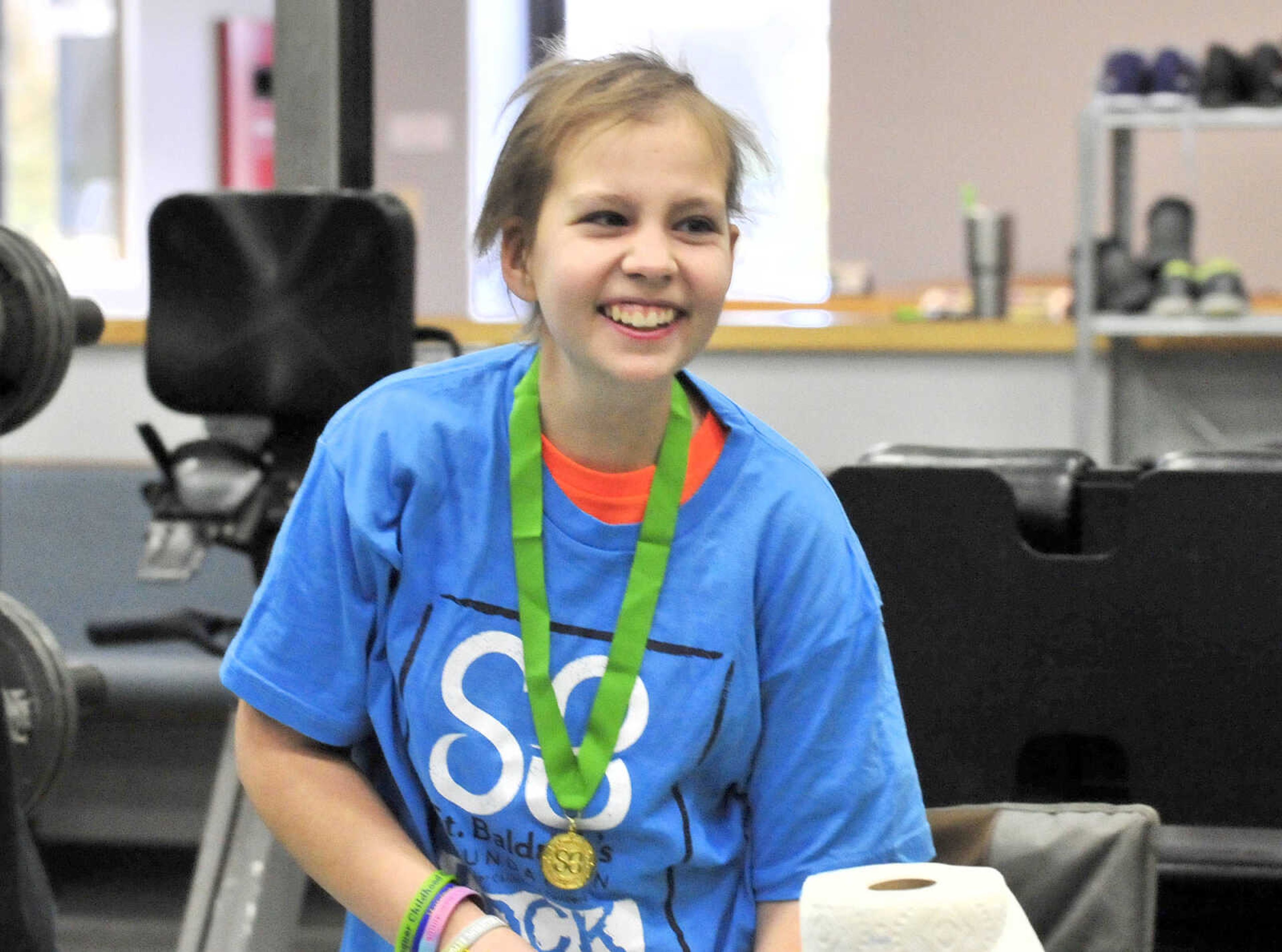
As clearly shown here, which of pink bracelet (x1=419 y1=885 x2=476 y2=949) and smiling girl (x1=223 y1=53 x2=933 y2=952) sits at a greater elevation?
smiling girl (x1=223 y1=53 x2=933 y2=952)

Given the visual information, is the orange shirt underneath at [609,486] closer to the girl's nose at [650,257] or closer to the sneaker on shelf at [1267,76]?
the girl's nose at [650,257]

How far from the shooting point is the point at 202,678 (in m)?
2.77

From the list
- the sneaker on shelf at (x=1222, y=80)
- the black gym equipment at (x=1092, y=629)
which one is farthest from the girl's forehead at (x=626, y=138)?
the sneaker on shelf at (x=1222, y=80)

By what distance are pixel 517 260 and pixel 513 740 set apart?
12.5 inches

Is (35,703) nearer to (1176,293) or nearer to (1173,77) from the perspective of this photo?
(1176,293)

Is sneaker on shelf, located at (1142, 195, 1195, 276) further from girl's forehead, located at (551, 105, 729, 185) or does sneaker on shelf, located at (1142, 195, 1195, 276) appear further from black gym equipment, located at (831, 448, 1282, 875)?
girl's forehead, located at (551, 105, 729, 185)

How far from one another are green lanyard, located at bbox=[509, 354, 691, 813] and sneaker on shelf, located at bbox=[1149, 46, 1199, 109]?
321 centimetres

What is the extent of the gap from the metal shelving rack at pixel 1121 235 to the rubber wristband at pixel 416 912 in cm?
269

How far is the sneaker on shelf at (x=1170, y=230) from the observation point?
4.15 meters

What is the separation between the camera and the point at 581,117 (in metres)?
1.00

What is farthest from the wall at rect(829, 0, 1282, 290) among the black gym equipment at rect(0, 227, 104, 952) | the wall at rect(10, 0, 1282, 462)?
the black gym equipment at rect(0, 227, 104, 952)

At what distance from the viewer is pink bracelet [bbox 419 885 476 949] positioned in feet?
3.18

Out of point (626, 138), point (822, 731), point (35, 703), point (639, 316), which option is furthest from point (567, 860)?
point (35, 703)

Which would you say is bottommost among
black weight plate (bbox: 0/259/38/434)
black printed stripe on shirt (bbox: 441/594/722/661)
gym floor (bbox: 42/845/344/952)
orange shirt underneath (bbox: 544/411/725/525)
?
gym floor (bbox: 42/845/344/952)
